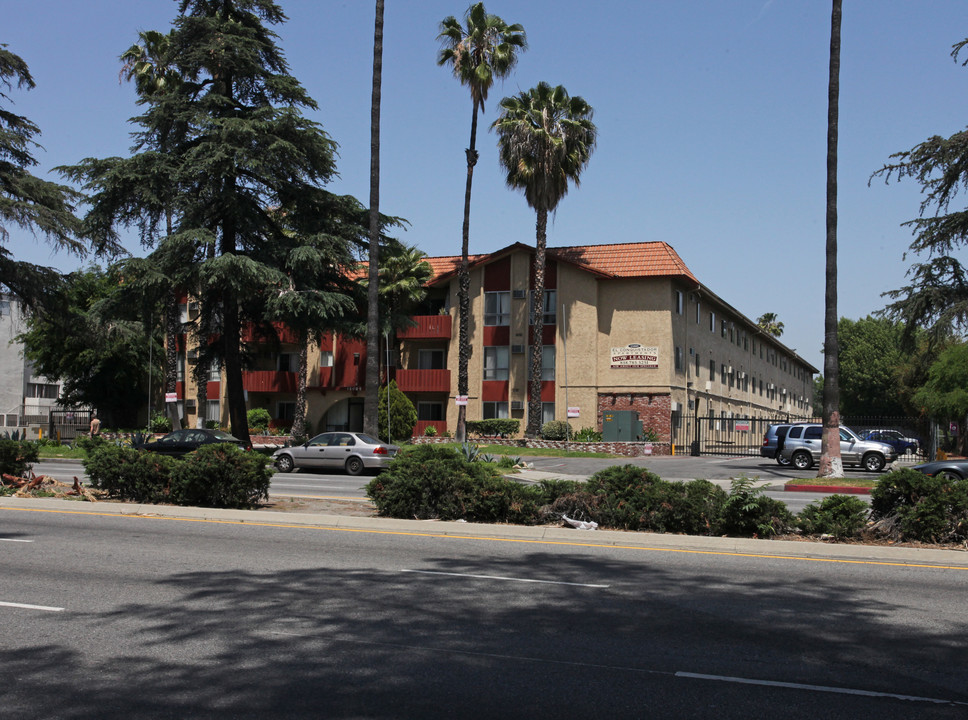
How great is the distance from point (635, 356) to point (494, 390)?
7.59 meters

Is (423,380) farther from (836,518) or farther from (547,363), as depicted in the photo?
(836,518)

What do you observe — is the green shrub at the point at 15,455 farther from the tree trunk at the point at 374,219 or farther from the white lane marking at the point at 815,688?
the white lane marking at the point at 815,688

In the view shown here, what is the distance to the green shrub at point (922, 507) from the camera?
12.1 meters

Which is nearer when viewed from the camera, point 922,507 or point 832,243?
point 922,507

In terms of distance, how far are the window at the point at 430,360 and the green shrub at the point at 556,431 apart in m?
7.95

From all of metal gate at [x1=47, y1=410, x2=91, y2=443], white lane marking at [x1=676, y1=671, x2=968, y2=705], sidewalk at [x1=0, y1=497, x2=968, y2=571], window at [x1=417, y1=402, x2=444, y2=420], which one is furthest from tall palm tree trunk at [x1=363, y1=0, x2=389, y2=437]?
metal gate at [x1=47, y1=410, x2=91, y2=443]

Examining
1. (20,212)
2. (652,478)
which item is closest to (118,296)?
(20,212)

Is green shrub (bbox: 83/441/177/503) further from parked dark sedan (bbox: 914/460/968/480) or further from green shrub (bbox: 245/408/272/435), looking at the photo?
green shrub (bbox: 245/408/272/435)

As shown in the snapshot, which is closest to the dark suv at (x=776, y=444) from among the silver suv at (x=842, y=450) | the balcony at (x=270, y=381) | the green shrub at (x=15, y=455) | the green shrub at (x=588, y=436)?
the silver suv at (x=842, y=450)

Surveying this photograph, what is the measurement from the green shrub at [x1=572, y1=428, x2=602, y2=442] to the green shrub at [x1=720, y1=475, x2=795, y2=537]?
1169 inches

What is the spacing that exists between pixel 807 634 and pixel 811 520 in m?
5.97

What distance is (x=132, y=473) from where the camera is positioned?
16.3 m

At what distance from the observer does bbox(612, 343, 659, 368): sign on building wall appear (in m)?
44.3

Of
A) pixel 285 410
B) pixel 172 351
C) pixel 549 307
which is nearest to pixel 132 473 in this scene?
pixel 172 351
